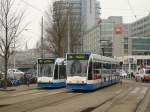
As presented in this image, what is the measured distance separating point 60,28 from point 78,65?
24.4 meters

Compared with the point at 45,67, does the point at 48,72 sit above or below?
below

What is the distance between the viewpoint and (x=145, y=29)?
4277 inches

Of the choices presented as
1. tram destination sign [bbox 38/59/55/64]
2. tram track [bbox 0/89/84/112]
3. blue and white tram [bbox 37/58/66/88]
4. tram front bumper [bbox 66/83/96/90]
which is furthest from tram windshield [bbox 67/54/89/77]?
tram track [bbox 0/89/84/112]

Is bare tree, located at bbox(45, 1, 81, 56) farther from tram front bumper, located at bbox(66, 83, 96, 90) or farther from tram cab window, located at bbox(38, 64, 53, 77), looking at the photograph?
tram front bumper, located at bbox(66, 83, 96, 90)

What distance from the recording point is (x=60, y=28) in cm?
6034

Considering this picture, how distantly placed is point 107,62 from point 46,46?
70.5 ft

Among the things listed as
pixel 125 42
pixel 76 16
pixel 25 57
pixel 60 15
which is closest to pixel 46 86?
pixel 60 15

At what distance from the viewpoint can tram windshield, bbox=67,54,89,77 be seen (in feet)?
119

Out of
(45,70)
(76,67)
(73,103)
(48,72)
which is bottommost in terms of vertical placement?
(73,103)

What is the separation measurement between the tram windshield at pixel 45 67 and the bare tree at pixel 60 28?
17.4 meters

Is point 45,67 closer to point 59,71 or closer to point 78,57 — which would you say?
point 59,71

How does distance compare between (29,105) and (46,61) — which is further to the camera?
(46,61)

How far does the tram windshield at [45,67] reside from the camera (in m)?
42.6

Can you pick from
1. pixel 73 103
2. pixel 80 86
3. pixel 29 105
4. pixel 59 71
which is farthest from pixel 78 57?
pixel 29 105
